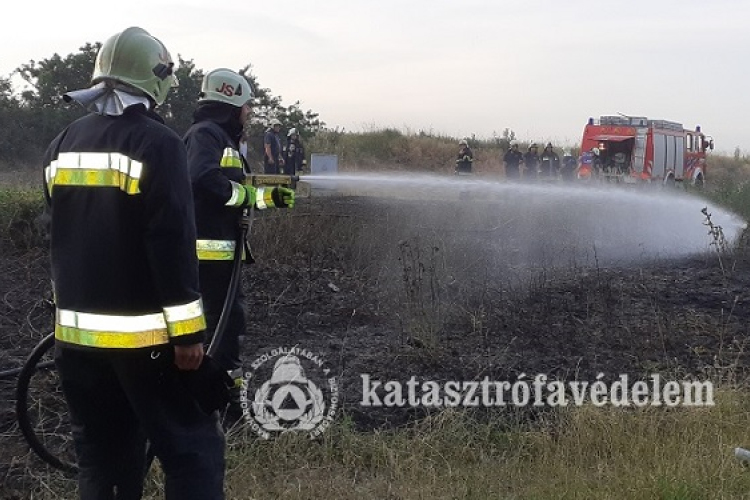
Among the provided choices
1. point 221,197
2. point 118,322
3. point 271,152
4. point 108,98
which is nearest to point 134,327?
point 118,322

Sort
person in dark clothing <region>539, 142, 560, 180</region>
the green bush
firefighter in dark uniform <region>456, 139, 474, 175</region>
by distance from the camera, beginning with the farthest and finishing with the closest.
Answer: person in dark clothing <region>539, 142, 560, 180</region>
firefighter in dark uniform <region>456, 139, 474, 175</region>
the green bush

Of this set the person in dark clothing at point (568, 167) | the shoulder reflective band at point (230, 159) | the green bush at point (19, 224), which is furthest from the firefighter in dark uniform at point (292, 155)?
the shoulder reflective band at point (230, 159)

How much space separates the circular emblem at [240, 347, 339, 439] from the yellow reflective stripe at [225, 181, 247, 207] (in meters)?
1.10

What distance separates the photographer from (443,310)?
6113 millimetres

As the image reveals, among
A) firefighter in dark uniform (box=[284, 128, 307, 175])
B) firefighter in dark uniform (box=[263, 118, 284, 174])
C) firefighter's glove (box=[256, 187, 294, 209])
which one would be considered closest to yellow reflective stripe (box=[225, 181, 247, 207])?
firefighter's glove (box=[256, 187, 294, 209])

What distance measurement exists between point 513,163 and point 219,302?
2068 centimetres

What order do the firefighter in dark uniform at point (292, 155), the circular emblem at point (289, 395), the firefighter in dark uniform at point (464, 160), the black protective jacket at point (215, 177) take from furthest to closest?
the firefighter in dark uniform at point (464, 160) → the firefighter in dark uniform at point (292, 155) → the circular emblem at point (289, 395) → the black protective jacket at point (215, 177)

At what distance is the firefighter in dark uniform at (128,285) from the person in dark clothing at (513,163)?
2197cm

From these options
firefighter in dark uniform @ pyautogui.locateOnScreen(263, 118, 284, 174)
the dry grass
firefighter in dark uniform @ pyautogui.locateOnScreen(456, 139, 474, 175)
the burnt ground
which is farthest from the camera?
firefighter in dark uniform @ pyautogui.locateOnScreen(456, 139, 474, 175)

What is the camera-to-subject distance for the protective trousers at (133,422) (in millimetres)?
2578

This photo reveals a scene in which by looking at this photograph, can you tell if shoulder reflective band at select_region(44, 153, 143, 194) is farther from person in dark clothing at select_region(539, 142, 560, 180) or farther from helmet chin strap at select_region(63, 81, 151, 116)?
person in dark clothing at select_region(539, 142, 560, 180)

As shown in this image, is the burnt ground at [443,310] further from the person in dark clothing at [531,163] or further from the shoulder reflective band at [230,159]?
the person in dark clothing at [531,163]

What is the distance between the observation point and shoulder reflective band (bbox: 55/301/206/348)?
8.29ft

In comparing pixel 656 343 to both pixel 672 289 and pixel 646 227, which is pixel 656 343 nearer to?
pixel 672 289
